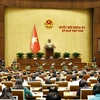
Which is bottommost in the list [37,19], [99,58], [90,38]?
[99,58]

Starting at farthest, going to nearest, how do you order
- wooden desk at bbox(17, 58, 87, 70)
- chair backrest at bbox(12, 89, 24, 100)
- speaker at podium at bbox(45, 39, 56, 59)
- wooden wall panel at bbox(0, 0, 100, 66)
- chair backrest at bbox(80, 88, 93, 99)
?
wooden wall panel at bbox(0, 0, 100, 66), speaker at podium at bbox(45, 39, 56, 59), wooden desk at bbox(17, 58, 87, 70), chair backrest at bbox(80, 88, 93, 99), chair backrest at bbox(12, 89, 24, 100)

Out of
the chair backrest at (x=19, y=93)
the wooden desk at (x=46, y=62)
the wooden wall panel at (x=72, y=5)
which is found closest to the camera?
the chair backrest at (x=19, y=93)

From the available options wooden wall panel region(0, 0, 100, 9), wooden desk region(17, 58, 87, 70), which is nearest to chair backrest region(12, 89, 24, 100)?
wooden desk region(17, 58, 87, 70)

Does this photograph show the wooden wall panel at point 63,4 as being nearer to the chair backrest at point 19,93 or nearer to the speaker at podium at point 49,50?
the speaker at podium at point 49,50

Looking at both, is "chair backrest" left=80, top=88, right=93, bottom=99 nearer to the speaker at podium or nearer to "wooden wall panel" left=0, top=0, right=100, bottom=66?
the speaker at podium

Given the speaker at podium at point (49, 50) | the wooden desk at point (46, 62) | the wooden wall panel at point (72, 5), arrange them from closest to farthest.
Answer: the wooden desk at point (46, 62), the speaker at podium at point (49, 50), the wooden wall panel at point (72, 5)

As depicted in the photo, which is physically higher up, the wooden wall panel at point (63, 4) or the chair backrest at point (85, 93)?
the wooden wall panel at point (63, 4)

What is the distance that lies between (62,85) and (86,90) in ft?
7.47

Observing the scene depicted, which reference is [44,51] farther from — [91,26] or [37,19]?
[91,26]

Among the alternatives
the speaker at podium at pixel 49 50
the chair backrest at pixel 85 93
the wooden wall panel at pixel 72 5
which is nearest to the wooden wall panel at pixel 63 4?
the wooden wall panel at pixel 72 5

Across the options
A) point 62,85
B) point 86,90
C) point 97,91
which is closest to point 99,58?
point 62,85

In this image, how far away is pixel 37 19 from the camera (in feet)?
65.4

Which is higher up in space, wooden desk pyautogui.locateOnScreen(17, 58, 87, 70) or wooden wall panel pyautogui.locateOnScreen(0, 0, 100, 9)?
wooden wall panel pyautogui.locateOnScreen(0, 0, 100, 9)

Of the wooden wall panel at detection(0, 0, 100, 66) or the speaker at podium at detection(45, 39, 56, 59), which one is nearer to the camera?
→ the speaker at podium at detection(45, 39, 56, 59)
